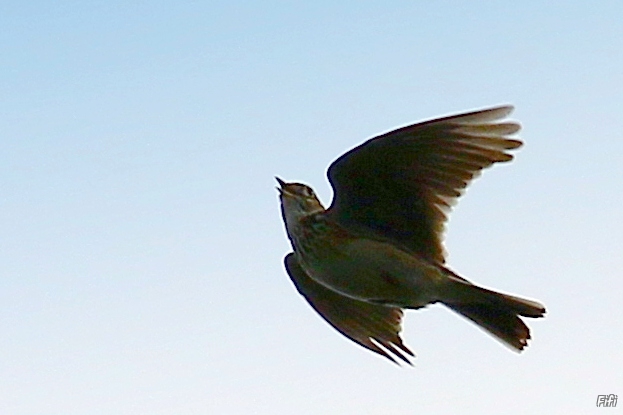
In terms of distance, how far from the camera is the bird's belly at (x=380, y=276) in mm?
6094

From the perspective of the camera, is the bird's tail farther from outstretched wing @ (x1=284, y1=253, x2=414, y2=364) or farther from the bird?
outstretched wing @ (x1=284, y1=253, x2=414, y2=364)

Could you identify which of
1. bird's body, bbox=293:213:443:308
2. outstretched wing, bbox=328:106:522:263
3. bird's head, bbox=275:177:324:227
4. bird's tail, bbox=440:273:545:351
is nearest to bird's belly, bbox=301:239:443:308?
bird's body, bbox=293:213:443:308

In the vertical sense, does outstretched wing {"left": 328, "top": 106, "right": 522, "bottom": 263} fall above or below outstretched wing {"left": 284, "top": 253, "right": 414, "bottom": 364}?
above

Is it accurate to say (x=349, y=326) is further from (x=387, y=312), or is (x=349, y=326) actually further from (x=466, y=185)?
(x=466, y=185)

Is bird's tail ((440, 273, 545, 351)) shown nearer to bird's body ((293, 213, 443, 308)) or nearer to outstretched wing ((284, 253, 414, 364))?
bird's body ((293, 213, 443, 308))

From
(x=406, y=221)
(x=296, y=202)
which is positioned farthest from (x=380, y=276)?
(x=296, y=202)

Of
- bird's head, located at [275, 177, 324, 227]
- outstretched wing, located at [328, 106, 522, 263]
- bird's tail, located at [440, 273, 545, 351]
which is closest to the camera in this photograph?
bird's tail, located at [440, 273, 545, 351]

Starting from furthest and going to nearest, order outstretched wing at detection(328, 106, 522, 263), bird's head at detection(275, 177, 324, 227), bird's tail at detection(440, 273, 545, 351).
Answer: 1. bird's head at detection(275, 177, 324, 227)
2. outstretched wing at detection(328, 106, 522, 263)
3. bird's tail at detection(440, 273, 545, 351)

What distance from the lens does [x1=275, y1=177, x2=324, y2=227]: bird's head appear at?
674cm

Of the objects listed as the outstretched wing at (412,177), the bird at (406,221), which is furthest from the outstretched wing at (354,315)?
the outstretched wing at (412,177)

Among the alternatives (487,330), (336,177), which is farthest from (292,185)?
(487,330)

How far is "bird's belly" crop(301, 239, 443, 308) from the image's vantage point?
609 cm

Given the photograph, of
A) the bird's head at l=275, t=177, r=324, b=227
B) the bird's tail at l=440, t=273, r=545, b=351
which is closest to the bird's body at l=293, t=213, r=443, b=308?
the bird's tail at l=440, t=273, r=545, b=351

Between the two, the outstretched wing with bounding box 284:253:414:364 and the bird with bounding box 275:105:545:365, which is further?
the outstretched wing with bounding box 284:253:414:364
